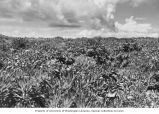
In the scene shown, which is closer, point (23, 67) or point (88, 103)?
point (88, 103)

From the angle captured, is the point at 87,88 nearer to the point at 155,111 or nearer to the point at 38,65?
the point at 155,111

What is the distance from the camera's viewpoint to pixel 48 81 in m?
7.85

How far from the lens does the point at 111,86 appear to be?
8508mm

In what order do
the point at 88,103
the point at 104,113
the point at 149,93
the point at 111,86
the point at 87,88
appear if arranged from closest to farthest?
1. the point at 104,113
2. the point at 88,103
3. the point at 87,88
4. the point at 111,86
5. the point at 149,93

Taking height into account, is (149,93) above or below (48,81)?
below

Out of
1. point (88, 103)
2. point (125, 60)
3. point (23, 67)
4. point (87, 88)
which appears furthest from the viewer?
point (125, 60)

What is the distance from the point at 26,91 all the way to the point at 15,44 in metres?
13.0

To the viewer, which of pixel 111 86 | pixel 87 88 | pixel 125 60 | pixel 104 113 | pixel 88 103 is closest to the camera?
pixel 104 113

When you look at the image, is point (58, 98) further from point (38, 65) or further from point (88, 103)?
point (38, 65)

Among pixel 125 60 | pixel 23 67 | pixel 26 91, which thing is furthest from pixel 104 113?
pixel 125 60

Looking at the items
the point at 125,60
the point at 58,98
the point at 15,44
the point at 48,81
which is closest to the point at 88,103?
the point at 58,98

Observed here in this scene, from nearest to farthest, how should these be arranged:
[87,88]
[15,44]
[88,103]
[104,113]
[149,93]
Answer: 1. [104,113]
2. [88,103]
3. [87,88]
4. [149,93]
5. [15,44]

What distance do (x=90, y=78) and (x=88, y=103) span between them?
7.06 feet

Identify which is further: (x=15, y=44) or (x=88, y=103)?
(x=15, y=44)
